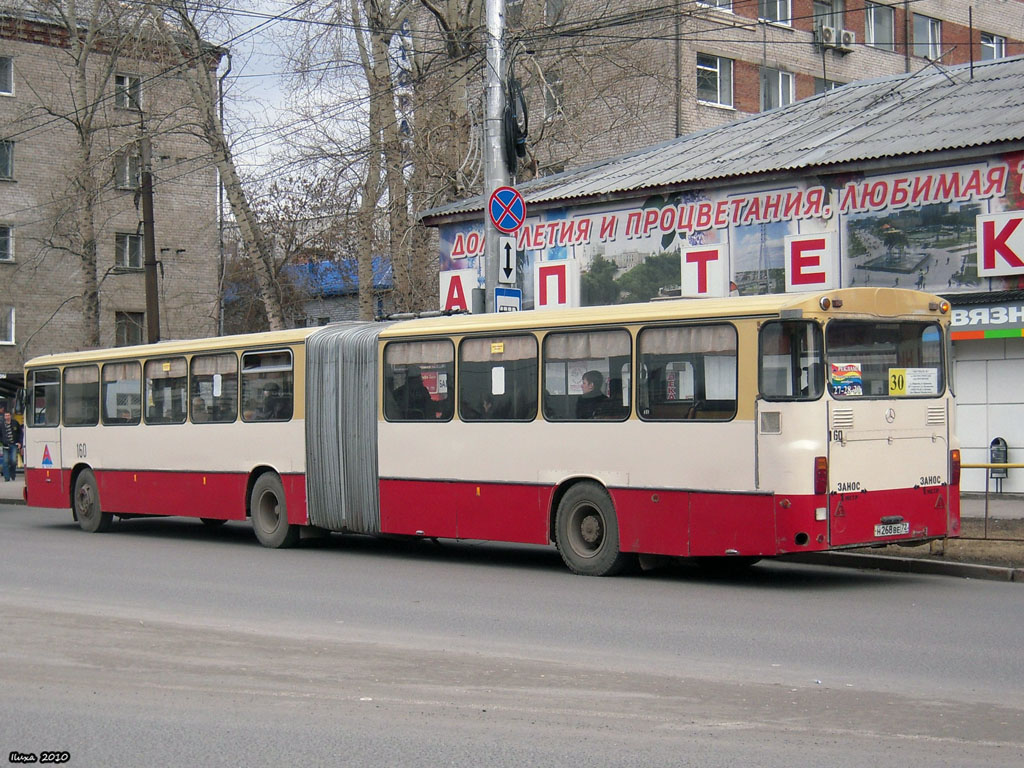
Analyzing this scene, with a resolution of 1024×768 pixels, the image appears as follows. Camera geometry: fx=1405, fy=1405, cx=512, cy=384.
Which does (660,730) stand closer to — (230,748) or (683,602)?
(230,748)

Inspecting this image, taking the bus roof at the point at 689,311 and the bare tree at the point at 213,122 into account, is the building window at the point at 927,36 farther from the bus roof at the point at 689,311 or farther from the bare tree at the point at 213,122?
the bus roof at the point at 689,311

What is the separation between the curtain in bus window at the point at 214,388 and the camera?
1836 cm

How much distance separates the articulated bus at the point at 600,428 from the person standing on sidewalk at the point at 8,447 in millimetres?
15993

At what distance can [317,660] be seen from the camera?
A: 8.95 metres

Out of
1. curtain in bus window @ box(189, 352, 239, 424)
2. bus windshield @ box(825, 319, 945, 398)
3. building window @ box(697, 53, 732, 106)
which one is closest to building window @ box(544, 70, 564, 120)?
building window @ box(697, 53, 732, 106)

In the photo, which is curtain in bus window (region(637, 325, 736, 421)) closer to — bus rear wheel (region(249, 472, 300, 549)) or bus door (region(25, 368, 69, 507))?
bus rear wheel (region(249, 472, 300, 549))

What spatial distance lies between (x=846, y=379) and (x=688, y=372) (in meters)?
1.46

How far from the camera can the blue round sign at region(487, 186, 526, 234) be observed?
1805 centimetres

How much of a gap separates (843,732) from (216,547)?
41.1 ft

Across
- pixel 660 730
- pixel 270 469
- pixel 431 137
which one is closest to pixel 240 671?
pixel 660 730

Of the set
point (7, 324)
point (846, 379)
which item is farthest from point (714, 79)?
point (846, 379)

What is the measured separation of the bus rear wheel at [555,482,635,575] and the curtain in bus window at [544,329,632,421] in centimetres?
77

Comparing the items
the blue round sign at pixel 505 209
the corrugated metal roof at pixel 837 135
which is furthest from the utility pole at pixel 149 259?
the blue round sign at pixel 505 209

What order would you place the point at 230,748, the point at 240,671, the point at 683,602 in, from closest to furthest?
the point at 230,748 → the point at 240,671 → the point at 683,602
